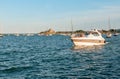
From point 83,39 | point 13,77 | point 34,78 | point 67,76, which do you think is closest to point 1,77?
point 13,77

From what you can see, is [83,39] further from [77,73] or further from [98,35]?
[77,73]

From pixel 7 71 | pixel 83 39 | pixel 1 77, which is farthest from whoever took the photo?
pixel 83 39

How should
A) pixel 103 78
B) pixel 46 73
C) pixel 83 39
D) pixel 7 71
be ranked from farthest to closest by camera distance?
pixel 83 39
pixel 7 71
pixel 46 73
pixel 103 78

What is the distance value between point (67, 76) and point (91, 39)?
4843cm

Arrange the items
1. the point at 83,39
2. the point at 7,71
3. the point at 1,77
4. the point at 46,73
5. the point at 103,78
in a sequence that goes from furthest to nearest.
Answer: the point at 83,39, the point at 7,71, the point at 46,73, the point at 1,77, the point at 103,78

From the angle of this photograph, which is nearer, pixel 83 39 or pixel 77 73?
pixel 77 73

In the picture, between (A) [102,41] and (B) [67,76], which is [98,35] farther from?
(B) [67,76]

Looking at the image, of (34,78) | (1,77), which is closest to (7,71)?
(1,77)

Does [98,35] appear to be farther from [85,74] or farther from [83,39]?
[85,74]

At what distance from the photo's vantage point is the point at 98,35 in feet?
266

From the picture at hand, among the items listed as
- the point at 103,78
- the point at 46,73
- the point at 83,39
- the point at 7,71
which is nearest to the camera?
the point at 103,78

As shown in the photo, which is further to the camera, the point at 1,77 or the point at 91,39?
the point at 91,39

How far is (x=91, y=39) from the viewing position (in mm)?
77250

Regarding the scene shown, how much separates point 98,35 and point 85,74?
51196 mm
